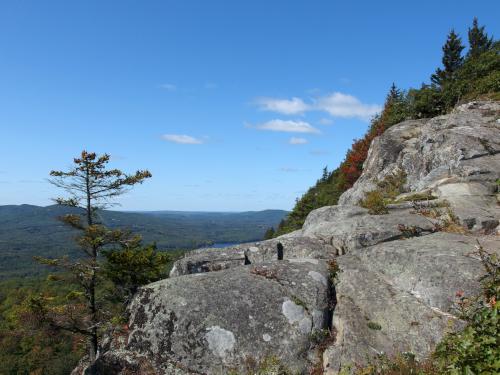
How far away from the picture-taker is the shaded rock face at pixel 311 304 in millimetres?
8930

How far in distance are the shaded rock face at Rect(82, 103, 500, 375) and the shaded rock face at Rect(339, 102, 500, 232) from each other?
5.63ft

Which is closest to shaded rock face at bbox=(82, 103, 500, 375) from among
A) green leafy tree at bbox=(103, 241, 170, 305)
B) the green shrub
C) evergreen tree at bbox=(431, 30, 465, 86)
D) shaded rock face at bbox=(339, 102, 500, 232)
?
the green shrub

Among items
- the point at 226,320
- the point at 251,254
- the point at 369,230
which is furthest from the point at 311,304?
the point at 369,230

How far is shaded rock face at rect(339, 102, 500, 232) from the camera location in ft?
51.1

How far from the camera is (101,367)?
916cm

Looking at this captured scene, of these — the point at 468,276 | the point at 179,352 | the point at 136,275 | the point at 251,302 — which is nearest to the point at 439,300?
the point at 468,276

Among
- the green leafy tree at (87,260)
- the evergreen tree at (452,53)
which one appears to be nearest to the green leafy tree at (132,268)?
the green leafy tree at (87,260)

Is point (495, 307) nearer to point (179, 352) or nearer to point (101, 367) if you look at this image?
point (179, 352)

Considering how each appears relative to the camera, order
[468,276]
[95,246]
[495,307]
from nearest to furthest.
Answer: [495,307] → [468,276] → [95,246]

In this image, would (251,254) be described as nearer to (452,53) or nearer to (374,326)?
(374,326)

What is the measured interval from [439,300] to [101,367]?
8788 millimetres

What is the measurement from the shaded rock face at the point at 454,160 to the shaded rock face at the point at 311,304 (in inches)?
67.6

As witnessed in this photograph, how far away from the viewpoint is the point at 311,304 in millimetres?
10008

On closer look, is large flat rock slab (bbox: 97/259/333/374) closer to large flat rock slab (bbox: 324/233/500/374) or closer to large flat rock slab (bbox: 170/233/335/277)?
large flat rock slab (bbox: 324/233/500/374)
